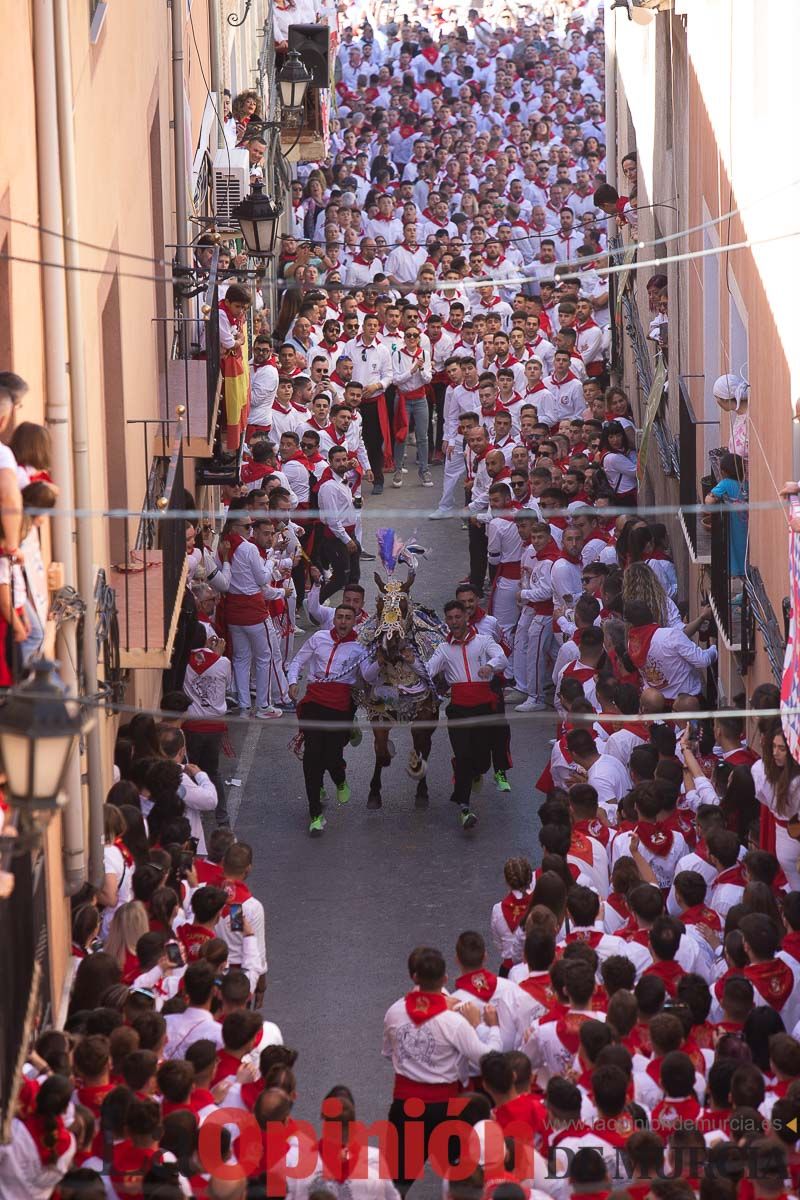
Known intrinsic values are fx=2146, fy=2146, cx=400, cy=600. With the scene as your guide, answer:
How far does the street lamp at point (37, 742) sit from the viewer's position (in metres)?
7.27

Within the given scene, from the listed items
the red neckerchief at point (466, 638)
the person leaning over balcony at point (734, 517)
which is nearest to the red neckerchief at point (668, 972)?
the person leaning over balcony at point (734, 517)

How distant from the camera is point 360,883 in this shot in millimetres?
13938

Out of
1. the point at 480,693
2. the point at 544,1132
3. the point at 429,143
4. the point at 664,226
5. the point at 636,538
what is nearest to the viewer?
the point at 544,1132

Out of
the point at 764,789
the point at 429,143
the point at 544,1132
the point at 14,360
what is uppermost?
the point at 429,143

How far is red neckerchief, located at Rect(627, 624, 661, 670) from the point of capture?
14.2 meters

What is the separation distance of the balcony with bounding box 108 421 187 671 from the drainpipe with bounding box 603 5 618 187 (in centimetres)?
1411

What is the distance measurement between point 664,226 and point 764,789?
9.87m

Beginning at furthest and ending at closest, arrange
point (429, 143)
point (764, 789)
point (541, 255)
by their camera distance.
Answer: point (429, 143) < point (541, 255) < point (764, 789)

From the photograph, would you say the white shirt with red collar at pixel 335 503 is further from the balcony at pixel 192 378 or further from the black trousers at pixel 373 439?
the black trousers at pixel 373 439

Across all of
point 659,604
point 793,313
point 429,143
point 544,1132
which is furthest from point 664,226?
point 429,143

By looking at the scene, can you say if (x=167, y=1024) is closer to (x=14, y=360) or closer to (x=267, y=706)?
(x=14, y=360)

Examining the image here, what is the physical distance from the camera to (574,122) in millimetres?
37781

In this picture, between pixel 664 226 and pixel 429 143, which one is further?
pixel 429 143

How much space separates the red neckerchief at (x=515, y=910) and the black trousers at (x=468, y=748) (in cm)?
366
